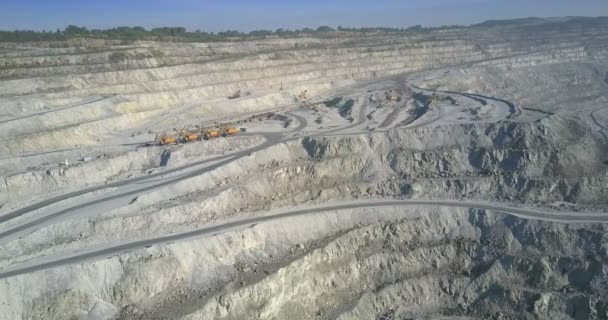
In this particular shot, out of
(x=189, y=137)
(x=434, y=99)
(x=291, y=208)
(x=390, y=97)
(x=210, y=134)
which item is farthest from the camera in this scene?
(x=390, y=97)

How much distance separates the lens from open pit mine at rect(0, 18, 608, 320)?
1267 inches

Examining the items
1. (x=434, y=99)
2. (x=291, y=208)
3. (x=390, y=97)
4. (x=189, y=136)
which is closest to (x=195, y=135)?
(x=189, y=136)

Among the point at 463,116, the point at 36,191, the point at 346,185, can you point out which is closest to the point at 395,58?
the point at 463,116

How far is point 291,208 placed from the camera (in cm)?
4200

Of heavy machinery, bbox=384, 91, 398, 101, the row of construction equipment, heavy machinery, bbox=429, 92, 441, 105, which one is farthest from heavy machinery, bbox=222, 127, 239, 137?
heavy machinery, bbox=429, 92, 441, 105

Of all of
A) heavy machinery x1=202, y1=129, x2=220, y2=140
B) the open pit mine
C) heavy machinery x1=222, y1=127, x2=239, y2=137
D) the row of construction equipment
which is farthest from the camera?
heavy machinery x1=222, y1=127, x2=239, y2=137

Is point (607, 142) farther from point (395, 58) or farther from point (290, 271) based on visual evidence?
point (395, 58)

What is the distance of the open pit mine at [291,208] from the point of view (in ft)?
106

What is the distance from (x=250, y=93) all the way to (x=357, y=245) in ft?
154

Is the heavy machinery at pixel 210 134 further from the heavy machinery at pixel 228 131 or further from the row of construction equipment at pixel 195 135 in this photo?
the heavy machinery at pixel 228 131

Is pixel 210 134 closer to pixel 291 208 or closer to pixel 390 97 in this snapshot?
pixel 291 208

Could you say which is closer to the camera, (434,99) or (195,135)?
(195,135)

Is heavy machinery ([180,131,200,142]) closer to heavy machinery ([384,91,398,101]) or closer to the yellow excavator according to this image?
the yellow excavator

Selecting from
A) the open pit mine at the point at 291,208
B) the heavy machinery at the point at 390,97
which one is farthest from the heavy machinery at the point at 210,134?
the heavy machinery at the point at 390,97
